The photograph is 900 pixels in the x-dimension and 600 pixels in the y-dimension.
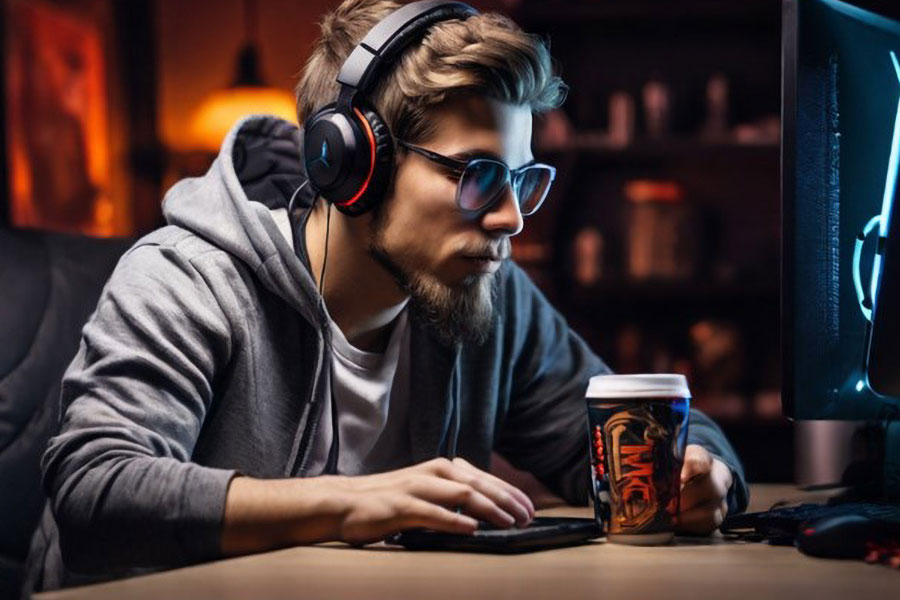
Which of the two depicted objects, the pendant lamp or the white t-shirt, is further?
the pendant lamp

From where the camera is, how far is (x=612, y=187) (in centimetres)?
410

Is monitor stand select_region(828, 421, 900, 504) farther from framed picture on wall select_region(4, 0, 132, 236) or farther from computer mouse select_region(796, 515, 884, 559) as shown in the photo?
framed picture on wall select_region(4, 0, 132, 236)

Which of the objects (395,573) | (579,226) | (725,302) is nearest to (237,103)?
(579,226)

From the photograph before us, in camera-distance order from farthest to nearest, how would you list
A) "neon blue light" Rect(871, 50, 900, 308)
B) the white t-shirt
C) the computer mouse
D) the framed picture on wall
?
1. the framed picture on wall
2. the white t-shirt
3. "neon blue light" Rect(871, 50, 900, 308)
4. the computer mouse

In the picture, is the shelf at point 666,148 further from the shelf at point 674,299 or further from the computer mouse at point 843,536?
the computer mouse at point 843,536

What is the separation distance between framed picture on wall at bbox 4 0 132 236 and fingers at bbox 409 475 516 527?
2.81 m

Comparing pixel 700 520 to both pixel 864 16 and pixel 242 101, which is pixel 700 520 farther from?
pixel 242 101

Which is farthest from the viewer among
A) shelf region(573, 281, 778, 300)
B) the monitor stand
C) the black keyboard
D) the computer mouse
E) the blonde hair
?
shelf region(573, 281, 778, 300)

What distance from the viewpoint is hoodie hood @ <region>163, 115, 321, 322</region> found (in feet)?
4.83

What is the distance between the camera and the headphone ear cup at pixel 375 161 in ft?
4.71

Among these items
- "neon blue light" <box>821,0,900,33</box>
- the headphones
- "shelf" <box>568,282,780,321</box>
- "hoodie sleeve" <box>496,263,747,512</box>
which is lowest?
"shelf" <box>568,282,780,321</box>

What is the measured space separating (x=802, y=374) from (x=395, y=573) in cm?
44

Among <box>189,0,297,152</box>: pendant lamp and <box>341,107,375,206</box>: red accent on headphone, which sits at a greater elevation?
<box>189,0,297,152</box>: pendant lamp

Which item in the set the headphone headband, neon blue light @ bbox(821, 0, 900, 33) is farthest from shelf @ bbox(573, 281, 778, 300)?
neon blue light @ bbox(821, 0, 900, 33)
